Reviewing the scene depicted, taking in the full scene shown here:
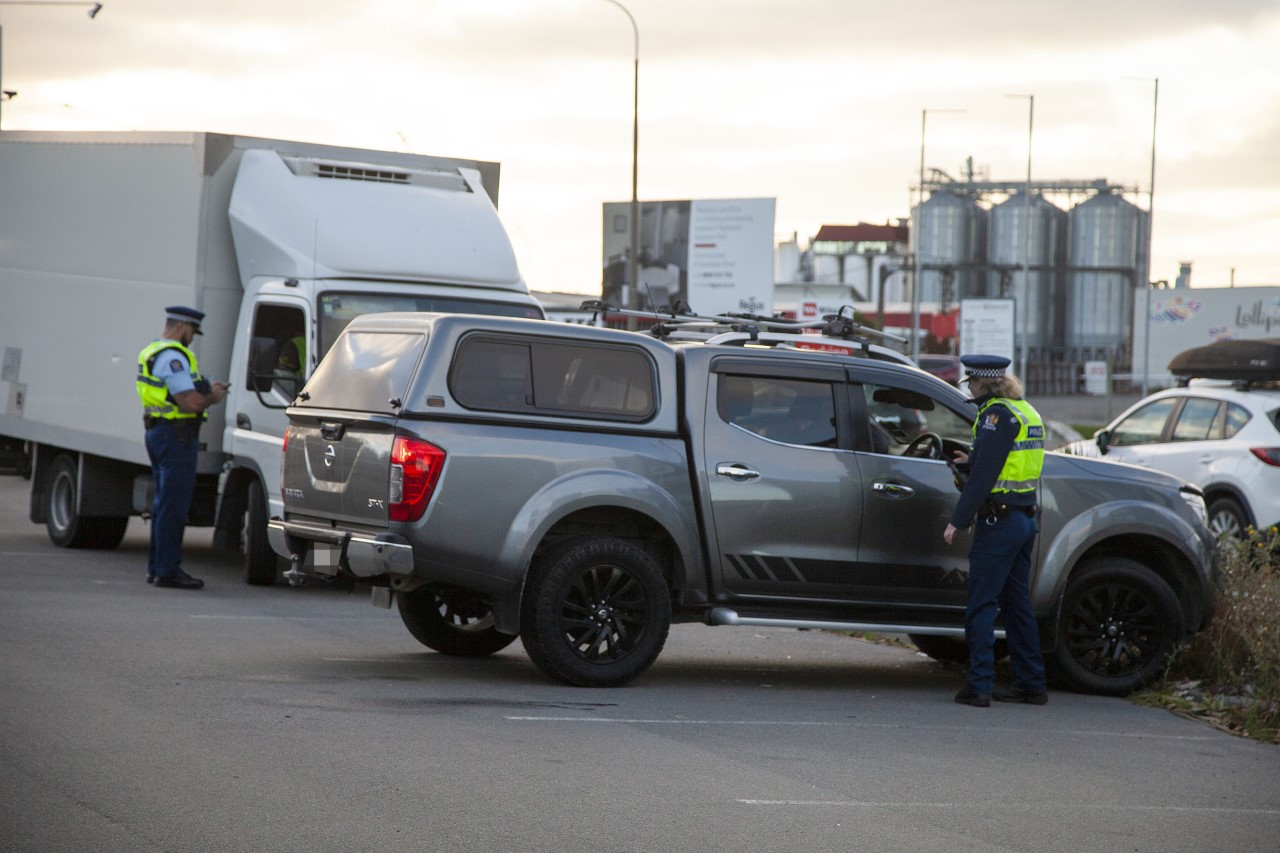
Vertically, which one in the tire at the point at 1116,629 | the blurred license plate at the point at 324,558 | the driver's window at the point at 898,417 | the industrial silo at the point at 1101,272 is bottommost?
the tire at the point at 1116,629

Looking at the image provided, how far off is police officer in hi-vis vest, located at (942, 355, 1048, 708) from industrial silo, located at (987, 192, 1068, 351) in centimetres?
7399

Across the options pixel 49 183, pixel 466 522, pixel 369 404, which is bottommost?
pixel 466 522

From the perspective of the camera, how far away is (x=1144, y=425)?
1698cm

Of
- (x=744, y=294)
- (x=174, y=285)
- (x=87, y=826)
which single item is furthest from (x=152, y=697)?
(x=744, y=294)

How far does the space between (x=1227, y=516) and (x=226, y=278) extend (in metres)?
9.58

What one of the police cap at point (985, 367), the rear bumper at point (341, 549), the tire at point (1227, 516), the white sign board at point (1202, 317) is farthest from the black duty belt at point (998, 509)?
the white sign board at point (1202, 317)

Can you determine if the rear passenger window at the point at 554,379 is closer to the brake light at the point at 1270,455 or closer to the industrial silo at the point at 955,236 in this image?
the brake light at the point at 1270,455

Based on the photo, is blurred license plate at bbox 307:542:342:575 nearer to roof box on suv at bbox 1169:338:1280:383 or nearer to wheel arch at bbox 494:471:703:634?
wheel arch at bbox 494:471:703:634

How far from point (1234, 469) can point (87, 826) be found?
12715mm

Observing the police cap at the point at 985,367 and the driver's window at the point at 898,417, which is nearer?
the police cap at the point at 985,367

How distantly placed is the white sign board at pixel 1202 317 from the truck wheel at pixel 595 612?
1922 inches

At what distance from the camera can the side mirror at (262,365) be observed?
13000 millimetres

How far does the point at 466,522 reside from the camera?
8.59 metres

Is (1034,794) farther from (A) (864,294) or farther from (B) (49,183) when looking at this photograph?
(A) (864,294)
